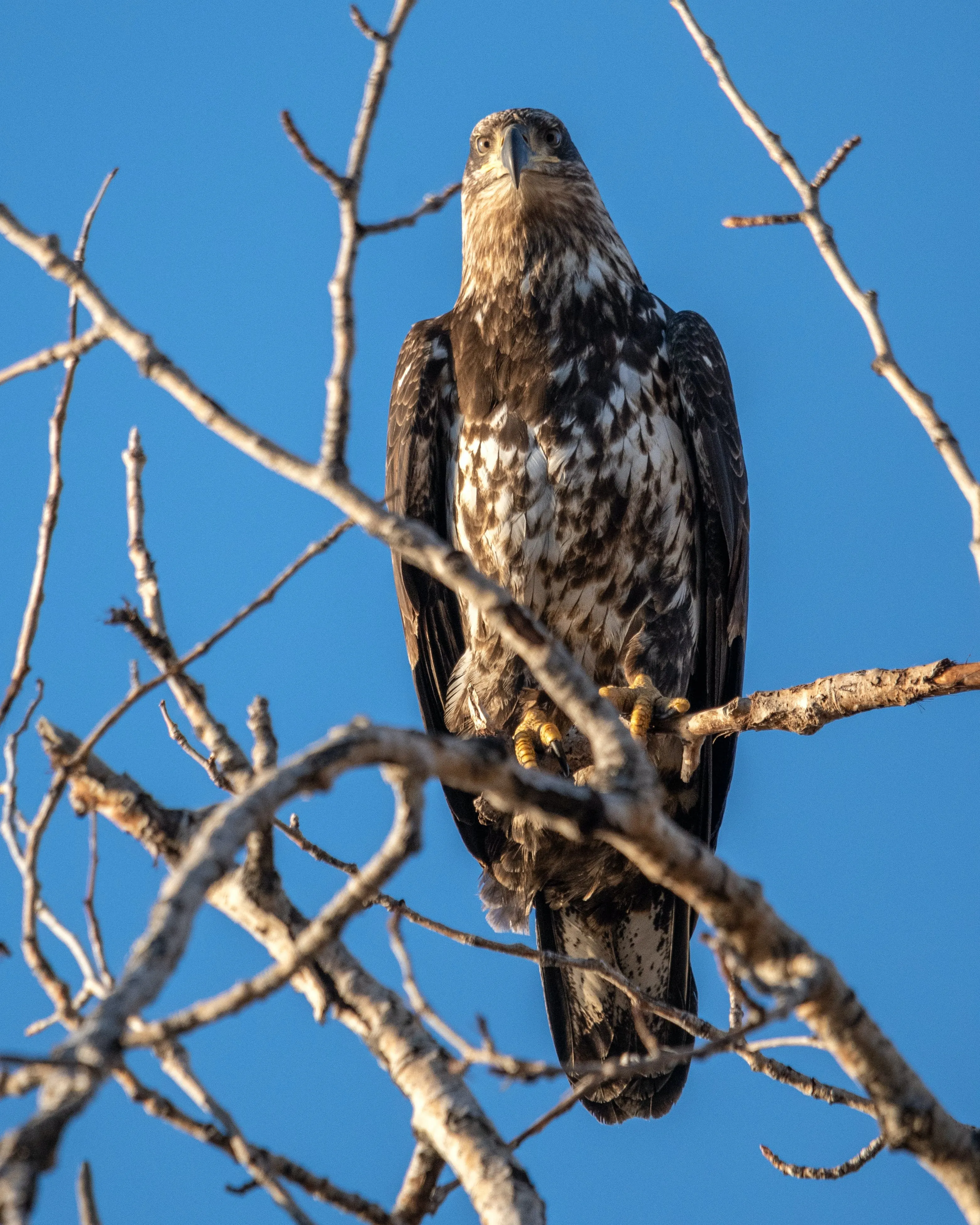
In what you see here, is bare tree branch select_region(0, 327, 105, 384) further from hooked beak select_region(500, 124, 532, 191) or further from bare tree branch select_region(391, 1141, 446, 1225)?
hooked beak select_region(500, 124, 532, 191)

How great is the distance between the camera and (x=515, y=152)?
5.18m

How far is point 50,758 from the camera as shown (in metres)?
2.84

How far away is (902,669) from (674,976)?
248cm

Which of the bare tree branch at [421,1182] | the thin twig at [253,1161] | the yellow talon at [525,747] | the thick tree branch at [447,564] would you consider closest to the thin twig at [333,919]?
the thick tree branch at [447,564]

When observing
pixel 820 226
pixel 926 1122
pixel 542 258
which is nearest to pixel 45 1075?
pixel 926 1122

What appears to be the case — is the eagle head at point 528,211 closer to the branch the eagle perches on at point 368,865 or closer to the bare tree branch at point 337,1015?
the branch the eagle perches on at point 368,865

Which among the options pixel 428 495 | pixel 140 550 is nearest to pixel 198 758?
pixel 140 550

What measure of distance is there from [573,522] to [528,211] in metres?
1.33

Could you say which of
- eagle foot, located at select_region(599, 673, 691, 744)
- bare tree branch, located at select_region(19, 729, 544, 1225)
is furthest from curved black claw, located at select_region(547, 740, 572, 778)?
bare tree branch, located at select_region(19, 729, 544, 1225)

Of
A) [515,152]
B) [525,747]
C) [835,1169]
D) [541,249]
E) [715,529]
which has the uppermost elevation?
[515,152]

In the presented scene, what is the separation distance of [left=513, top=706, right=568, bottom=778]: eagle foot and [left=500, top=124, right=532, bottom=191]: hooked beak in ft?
6.76

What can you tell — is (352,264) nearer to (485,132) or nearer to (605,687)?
(605,687)

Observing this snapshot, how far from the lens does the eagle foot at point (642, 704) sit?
169 inches

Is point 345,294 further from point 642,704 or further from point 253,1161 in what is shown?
point 642,704
